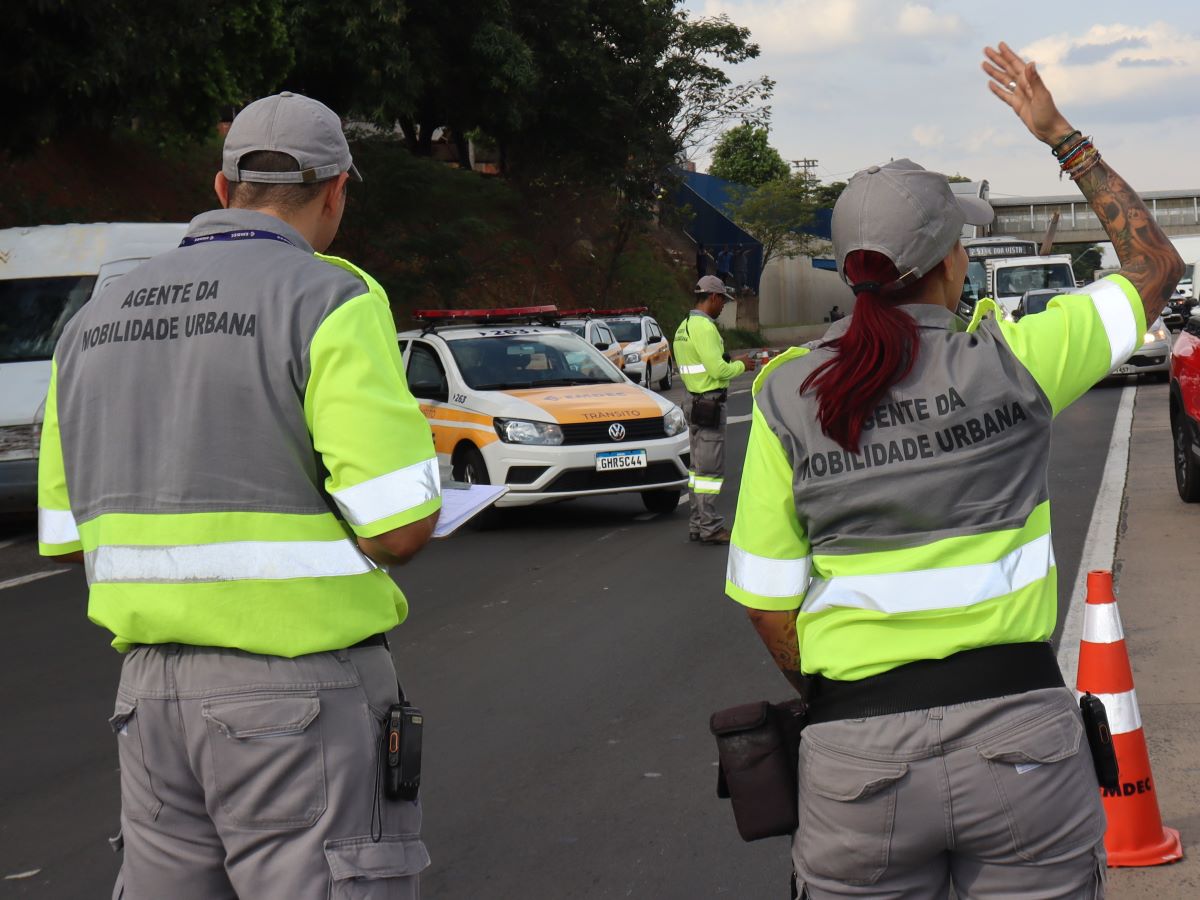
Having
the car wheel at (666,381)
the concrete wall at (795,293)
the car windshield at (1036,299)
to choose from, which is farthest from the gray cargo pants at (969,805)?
the concrete wall at (795,293)

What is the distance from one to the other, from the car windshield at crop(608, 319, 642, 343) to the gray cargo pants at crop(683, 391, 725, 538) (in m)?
20.1

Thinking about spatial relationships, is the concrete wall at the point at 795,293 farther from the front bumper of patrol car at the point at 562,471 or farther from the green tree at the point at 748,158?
the front bumper of patrol car at the point at 562,471

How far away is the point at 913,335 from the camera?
2.44 meters

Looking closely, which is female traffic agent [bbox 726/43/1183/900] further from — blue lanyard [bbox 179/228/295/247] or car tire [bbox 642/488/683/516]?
car tire [bbox 642/488/683/516]

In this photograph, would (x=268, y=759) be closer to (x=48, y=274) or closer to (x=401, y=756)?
(x=401, y=756)

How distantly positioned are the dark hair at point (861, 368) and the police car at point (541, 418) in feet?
30.5


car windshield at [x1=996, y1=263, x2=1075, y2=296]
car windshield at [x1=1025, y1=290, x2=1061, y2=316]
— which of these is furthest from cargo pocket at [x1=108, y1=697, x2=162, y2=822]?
car windshield at [x1=996, y1=263, x2=1075, y2=296]

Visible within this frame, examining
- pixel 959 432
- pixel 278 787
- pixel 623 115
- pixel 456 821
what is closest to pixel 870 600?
pixel 959 432

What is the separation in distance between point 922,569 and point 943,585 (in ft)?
0.14

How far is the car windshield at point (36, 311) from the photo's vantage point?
13.5 metres

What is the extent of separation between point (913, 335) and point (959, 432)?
0.57 ft

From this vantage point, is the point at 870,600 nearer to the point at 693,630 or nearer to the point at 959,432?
the point at 959,432

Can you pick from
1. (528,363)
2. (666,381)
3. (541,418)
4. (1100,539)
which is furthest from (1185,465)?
(666,381)

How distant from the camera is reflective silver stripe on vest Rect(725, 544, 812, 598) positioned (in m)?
2.55
